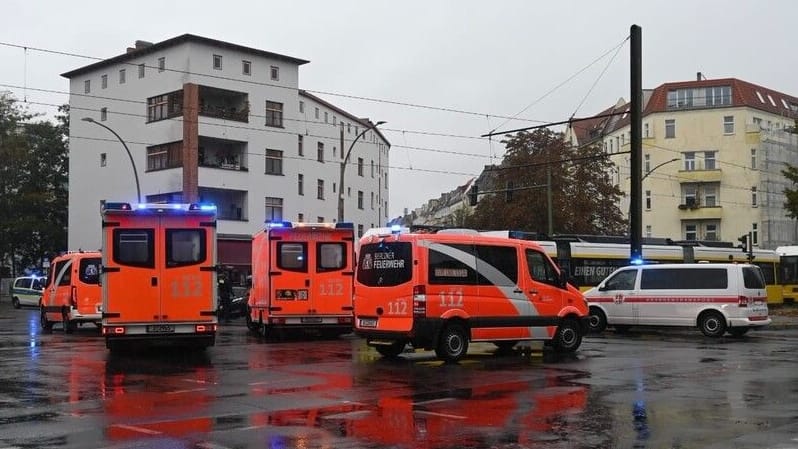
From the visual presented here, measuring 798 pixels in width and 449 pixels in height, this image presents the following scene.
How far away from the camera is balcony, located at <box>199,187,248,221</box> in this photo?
52812 mm

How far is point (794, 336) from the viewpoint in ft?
78.7

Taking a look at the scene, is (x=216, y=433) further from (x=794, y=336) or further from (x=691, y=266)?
(x=794, y=336)

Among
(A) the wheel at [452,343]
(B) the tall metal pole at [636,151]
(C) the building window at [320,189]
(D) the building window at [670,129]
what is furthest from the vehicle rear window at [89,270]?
(D) the building window at [670,129]

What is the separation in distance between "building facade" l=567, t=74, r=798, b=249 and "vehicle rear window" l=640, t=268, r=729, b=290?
50075 millimetres

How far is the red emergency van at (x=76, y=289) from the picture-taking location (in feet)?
77.9

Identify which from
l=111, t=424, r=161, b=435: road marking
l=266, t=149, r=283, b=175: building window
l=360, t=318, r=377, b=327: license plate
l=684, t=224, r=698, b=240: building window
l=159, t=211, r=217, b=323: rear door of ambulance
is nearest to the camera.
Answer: l=111, t=424, r=161, b=435: road marking

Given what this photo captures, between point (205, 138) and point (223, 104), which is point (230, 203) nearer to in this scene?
point (205, 138)

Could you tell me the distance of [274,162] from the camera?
55125 millimetres

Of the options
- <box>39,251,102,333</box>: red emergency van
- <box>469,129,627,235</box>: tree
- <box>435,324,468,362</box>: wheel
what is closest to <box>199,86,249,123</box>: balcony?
<box>469,129,627,235</box>: tree

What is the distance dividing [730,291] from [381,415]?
1594 cm

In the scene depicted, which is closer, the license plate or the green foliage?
the license plate

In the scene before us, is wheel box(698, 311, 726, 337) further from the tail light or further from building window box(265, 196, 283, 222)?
building window box(265, 196, 283, 222)

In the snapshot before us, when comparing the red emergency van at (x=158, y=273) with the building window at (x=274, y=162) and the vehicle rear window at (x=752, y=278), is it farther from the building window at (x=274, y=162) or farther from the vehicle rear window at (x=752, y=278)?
the building window at (x=274, y=162)

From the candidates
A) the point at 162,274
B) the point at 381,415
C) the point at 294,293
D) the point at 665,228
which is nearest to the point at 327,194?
the point at 665,228
